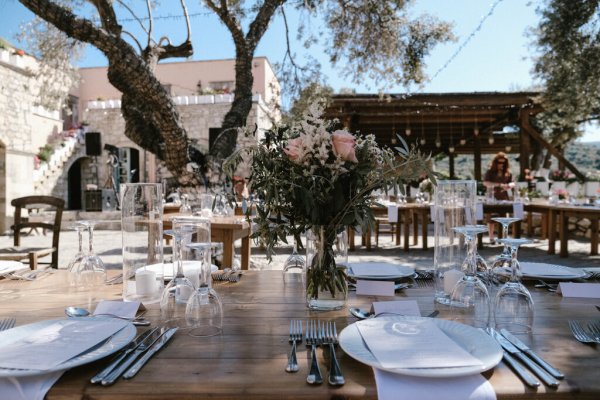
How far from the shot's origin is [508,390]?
29.3 inches

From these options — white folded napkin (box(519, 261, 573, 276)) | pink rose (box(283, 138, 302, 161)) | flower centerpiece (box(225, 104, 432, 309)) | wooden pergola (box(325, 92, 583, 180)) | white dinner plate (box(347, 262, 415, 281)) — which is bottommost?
white dinner plate (box(347, 262, 415, 281))

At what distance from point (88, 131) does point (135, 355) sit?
16.6m

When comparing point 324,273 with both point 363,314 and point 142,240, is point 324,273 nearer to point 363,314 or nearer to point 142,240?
point 363,314

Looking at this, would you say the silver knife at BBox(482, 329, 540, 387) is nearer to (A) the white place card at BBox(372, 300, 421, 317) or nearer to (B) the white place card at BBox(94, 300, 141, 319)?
(A) the white place card at BBox(372, 300, 421, 317)

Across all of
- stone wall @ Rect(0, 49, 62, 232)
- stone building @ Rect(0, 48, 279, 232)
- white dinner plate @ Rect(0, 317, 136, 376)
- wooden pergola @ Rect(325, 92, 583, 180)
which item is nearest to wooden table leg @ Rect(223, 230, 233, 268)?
white dinner plate @ Rect(0, 317, 136, 376)

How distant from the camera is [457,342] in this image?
912 mm

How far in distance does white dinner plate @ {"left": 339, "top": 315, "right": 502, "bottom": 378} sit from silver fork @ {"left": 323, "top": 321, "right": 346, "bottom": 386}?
30mm

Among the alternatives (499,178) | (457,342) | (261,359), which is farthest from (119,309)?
(499,178)

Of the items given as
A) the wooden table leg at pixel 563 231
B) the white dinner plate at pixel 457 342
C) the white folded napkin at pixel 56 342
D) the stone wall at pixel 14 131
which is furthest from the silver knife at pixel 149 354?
the stone wall at pixel 14 131

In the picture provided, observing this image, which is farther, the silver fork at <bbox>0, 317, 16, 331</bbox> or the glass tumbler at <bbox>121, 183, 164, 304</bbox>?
the glass tumbler at <bbox>121, 183, 164, 304</bbox>

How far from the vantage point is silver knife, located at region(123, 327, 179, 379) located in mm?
801

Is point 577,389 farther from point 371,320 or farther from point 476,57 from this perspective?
point 476,57

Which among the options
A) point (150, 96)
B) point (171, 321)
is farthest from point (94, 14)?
point (171, 321)

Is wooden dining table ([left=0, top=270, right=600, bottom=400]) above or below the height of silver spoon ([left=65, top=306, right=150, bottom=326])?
below
